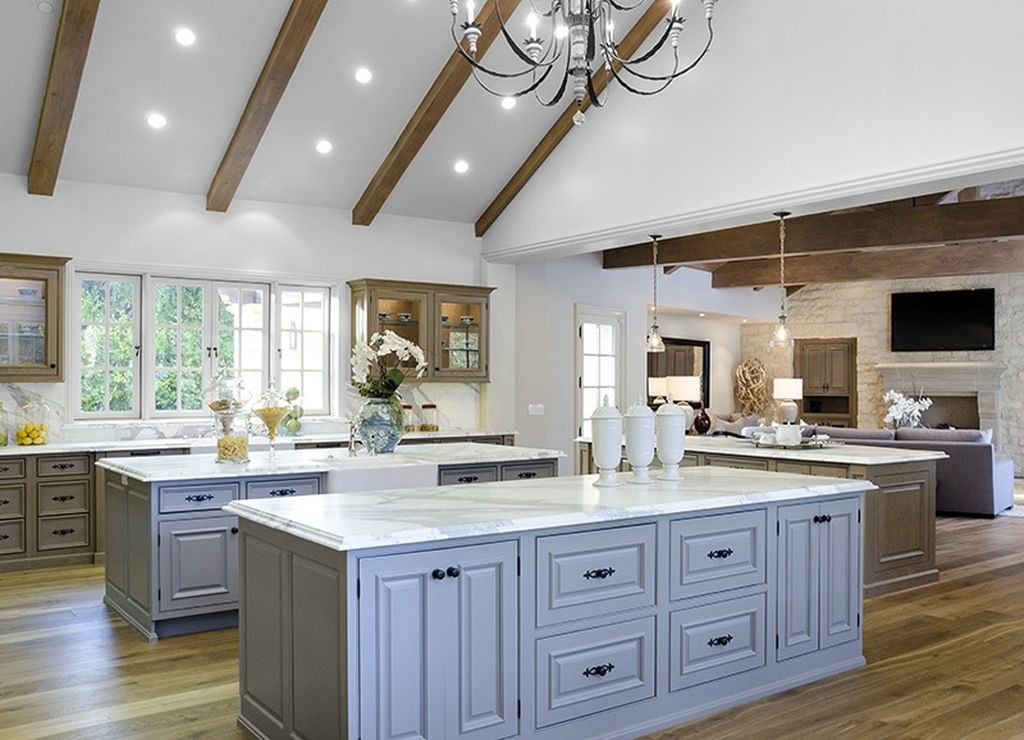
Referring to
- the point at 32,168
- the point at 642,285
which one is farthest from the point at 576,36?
the point at 642,285

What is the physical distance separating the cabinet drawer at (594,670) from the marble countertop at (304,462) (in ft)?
6.50

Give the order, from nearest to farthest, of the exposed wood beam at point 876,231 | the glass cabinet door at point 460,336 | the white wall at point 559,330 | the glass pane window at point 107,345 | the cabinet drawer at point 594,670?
the cabinet drawer at point 594,670 < the glass pane window at point 107,345 < the exposed wood beam at point 876,231 < the glass cabinet door at point 460,336 < the white wall at point 559,330

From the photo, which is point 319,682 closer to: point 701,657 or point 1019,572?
point 701,657

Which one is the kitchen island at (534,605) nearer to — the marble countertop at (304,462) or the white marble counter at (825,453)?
the marble countertop at (304,462)

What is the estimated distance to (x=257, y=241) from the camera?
753 cm

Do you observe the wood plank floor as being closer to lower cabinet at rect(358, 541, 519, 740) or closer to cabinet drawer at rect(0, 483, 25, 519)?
cabinet drawer at rect(0, 483, 25, 519)

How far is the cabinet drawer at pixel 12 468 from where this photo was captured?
6055 mm

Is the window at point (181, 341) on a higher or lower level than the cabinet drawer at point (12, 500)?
higher

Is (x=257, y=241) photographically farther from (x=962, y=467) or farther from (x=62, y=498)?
(x=962, y=467)

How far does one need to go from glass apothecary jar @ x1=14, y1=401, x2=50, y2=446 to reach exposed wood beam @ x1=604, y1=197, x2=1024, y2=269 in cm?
604

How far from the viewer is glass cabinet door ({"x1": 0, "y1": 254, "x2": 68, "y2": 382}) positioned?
6328 millimetres

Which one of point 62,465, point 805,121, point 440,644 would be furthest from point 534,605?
point 62,465

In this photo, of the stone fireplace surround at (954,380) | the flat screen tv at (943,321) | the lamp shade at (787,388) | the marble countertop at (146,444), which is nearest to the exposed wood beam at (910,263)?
the lamp shade at (787,388)

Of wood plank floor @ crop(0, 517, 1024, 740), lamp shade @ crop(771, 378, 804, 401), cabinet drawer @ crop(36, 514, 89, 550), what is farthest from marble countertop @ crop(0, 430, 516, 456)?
lamp shade @ crop(771, 378, 804, 401)
